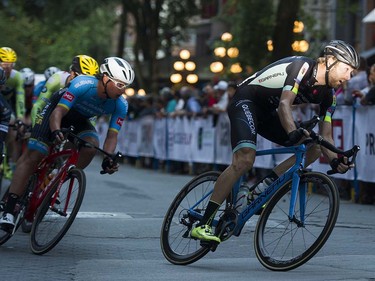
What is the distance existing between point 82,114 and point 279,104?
242 cm

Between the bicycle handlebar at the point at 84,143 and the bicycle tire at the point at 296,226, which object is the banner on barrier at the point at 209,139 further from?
the bicycle tire at the point at 296,226

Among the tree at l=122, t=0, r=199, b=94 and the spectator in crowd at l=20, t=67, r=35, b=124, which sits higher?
the tree at l=122, t=0, r=199, b=94

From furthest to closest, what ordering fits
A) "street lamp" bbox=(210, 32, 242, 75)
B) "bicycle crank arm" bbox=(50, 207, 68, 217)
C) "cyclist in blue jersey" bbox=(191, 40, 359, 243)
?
1. "street lamp" bbox=(210, 32, 242, 75)
2. "bicycle crank arm" bbox=(50, 207, 68, 217)
3. "cyclist in blue jersey" bbox=(191, 40, 359, 243)

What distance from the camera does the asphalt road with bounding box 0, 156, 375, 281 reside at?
8.56 meters

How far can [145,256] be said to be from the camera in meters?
10.0

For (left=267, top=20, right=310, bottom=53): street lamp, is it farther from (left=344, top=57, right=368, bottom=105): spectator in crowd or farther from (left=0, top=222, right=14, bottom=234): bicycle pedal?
(left=0, top=222, right=14, bottom=234): bicycle pedal

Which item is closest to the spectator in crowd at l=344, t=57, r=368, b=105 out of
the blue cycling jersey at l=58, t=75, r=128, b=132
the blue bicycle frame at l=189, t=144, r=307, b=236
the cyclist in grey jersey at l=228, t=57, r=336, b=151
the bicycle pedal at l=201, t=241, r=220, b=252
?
the blue cycling jersey at l=58, t=75, r=128, b=132

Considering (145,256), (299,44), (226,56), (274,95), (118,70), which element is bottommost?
(145,256)

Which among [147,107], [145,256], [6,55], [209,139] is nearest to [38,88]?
[6,55]

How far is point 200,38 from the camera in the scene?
246ft

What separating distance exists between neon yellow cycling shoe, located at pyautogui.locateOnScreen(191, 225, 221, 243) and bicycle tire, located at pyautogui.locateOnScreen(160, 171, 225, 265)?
196 millimetres

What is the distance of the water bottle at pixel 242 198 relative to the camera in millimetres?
9117

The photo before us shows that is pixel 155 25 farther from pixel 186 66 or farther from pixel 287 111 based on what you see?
pixel 287 111

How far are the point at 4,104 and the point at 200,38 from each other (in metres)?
64.4
